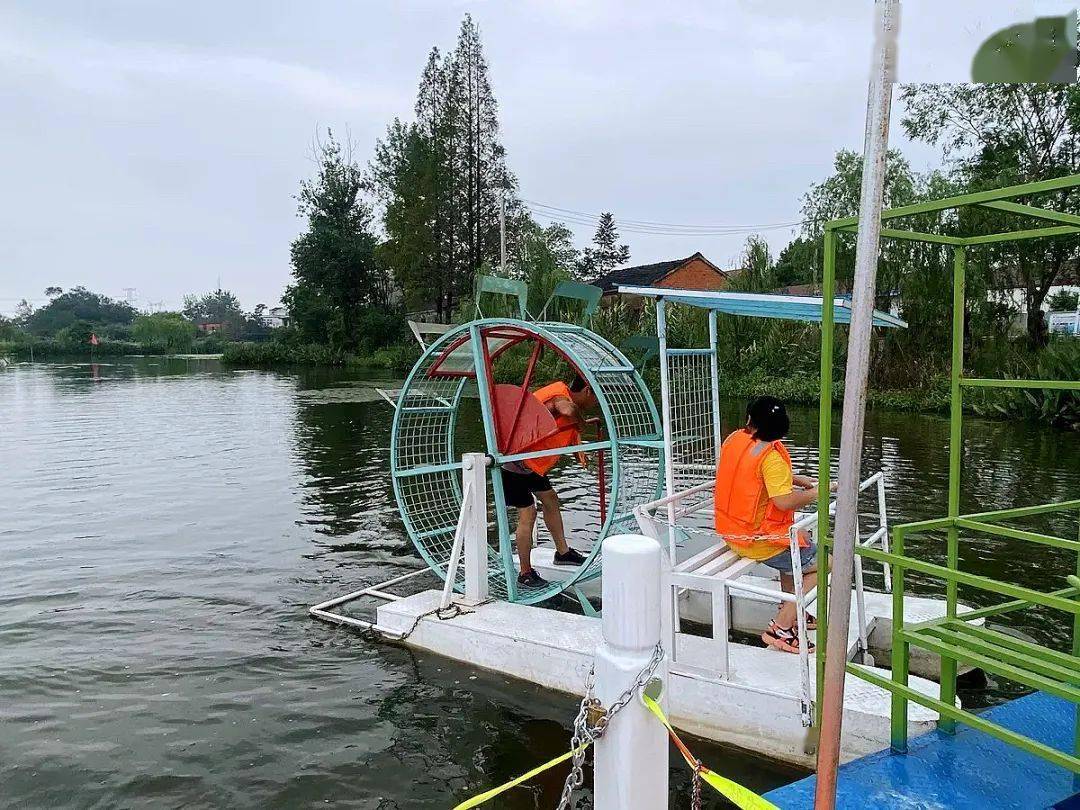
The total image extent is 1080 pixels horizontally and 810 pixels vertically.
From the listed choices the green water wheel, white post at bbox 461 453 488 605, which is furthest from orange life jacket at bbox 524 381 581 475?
white post at bbox 461 453 488 605

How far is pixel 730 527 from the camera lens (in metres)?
5.07

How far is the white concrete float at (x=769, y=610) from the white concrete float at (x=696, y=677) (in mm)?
587

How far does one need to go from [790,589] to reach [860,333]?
12.0 ft

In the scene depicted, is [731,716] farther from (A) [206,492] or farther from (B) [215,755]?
(A) [206,492]

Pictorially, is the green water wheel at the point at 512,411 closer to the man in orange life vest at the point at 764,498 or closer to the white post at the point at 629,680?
the man in orange life vest at the point at 764,498

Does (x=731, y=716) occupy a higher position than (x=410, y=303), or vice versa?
(x=410, y=303)

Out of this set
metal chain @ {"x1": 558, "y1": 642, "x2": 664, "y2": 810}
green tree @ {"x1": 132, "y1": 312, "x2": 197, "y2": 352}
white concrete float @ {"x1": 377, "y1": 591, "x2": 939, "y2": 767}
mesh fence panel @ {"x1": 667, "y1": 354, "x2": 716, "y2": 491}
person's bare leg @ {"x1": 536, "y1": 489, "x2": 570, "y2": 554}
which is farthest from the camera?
green tree @ {"x1": 132, "y1": 312, "x2": 197, "y2": 352}

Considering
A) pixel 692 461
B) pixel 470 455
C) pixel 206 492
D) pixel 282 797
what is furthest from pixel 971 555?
pixel 206 492

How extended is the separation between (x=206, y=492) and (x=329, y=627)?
23.0 ft

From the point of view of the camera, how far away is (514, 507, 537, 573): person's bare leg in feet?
21.1

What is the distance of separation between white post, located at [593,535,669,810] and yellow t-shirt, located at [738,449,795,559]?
301 cm

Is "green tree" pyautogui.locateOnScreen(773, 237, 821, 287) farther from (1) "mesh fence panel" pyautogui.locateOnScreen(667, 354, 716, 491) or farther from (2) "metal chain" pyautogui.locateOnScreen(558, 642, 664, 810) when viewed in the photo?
(2) "metal chain" pyautogui.locateOnScreen(558, 642, 664, 810)

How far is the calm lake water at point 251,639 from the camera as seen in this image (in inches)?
183

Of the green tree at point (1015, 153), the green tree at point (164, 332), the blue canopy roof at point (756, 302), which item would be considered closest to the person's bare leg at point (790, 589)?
the blue canopy roof at point (756, 302)
